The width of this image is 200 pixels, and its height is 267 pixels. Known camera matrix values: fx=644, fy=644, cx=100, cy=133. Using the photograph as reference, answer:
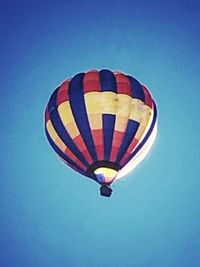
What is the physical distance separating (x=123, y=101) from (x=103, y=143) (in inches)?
45.5

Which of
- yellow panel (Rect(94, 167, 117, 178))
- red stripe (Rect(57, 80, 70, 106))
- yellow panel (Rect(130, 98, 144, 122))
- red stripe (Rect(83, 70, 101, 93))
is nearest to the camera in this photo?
yellow panel (Rect(94, 167, 117, 178))

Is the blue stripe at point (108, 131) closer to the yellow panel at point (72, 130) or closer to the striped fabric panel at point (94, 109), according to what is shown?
the striped fabric panel at point (94, 109)

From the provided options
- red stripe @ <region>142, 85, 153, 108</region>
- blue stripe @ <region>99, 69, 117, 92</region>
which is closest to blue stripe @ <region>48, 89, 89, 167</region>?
blue stripe @ <region>99, 69, 117, 92</region>

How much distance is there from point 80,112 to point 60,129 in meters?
0.63

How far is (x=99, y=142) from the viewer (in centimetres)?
1444

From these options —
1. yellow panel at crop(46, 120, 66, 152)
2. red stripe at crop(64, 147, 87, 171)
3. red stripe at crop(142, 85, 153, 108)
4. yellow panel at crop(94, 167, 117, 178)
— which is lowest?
yellow panel at crop(94, 167, 117, 178)

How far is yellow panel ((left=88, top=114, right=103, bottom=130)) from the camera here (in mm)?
14609

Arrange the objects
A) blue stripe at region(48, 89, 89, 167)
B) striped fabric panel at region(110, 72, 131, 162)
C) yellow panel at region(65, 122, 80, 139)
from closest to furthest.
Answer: striped fabric panel at region(110, 72, 131, 162) → blue stripe at region(48, 89, 89, 167) → yellow panel at region(65, 122, 80, 139)

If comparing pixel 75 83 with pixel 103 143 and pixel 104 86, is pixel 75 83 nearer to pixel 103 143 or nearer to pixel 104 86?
pixel 104 86

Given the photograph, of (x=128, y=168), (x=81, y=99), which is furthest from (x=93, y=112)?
(x=128, y=168)

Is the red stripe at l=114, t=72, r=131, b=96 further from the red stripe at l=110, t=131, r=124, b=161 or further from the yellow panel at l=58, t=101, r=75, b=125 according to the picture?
the yellow panel at l=58, t=101, r=75, b=125

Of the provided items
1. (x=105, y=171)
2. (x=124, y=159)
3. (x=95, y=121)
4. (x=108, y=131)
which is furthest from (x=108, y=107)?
(x=105, y=171)

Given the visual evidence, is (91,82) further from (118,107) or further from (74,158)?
(74,158)

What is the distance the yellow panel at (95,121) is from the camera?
14609mm
